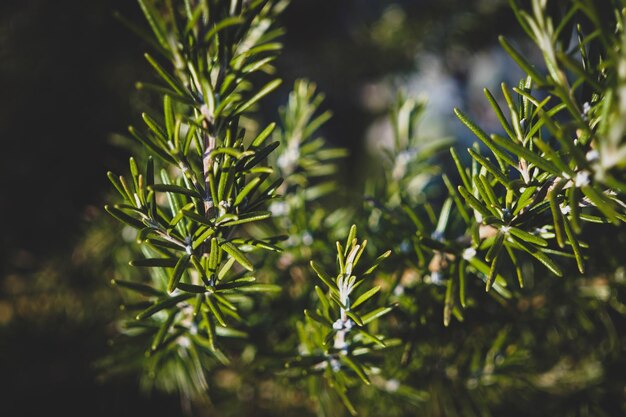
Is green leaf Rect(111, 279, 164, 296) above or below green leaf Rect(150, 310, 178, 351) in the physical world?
above

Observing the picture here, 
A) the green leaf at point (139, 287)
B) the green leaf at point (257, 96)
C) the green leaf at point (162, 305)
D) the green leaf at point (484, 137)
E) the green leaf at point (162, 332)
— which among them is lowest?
the green leaf at point (162, 332)

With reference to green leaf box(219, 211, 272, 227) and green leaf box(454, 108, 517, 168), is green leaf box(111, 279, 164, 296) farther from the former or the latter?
green leaf box(454, 108, 517, 168)

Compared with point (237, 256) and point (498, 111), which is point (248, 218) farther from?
point (498, 111)

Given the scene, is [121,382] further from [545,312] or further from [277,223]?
[545,312]

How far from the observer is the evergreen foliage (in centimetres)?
27

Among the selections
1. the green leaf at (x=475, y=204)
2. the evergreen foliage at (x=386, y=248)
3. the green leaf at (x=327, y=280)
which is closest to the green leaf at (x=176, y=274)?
the evergreen foliage at (x=386, y=248)

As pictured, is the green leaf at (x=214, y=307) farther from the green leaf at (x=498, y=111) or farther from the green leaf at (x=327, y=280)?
the green leaf at (x=498, y=111)

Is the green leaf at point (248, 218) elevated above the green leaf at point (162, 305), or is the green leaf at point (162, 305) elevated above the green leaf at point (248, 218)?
the green leaf at point (248, 218)

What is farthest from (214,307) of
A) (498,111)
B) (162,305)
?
(498,111)

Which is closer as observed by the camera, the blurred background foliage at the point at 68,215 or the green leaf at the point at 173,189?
the green leaf at the point at 173,189

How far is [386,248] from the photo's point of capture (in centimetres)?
45

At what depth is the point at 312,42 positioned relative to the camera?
108 cm

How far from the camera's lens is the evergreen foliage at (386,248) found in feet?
0.89

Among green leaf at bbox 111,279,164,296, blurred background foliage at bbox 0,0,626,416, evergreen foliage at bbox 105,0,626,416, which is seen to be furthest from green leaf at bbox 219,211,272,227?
blurred background foliage at bbox 0,0,626,416
